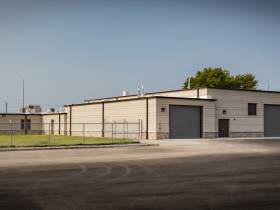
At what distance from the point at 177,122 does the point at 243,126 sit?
9.23 meters

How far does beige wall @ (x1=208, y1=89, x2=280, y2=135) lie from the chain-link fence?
381 inches

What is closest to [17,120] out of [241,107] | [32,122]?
[32,122]

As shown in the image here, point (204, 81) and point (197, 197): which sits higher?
point (204, 81)

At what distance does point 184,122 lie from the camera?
149 feet

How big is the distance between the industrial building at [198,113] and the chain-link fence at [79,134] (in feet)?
1.69

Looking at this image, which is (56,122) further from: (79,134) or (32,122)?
(79,134)

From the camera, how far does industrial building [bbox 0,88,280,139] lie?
4402cm

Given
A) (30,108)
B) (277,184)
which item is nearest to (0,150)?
(277,184)

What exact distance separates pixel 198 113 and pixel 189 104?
1.73m

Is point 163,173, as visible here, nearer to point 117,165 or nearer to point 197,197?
Answer: point 117,165

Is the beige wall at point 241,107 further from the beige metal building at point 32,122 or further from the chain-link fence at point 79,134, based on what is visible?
the beige metal building at point 32,122

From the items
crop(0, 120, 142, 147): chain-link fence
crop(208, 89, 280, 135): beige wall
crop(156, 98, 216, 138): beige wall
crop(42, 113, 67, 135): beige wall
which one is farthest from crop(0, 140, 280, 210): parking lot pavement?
crop(42, 113, 67, 135): beige wall

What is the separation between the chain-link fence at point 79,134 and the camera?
37825mm

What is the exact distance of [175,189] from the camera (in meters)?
12.6
